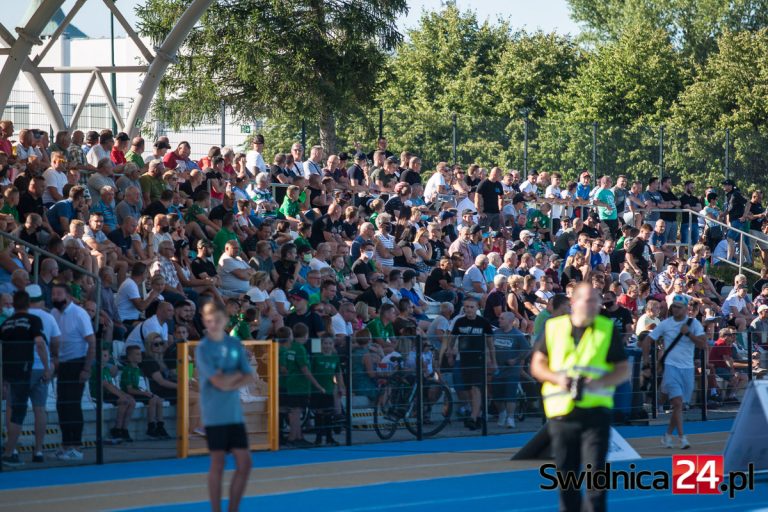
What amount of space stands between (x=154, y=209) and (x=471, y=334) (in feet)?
15.9

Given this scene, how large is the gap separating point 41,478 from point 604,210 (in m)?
17.8

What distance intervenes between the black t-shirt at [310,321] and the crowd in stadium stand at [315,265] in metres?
0.02

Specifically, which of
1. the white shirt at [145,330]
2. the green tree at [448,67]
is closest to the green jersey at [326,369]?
the white shirt at [145,330]

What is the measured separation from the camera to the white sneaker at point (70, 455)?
1505 centimetres

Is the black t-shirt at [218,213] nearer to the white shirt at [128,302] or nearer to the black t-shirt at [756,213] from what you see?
the white shirt at [128,302]

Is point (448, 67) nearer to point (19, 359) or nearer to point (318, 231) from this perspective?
point (318, 231)

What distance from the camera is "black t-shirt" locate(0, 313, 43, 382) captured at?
47.8 feet

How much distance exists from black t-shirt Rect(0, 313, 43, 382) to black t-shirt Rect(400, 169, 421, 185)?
1230 cm


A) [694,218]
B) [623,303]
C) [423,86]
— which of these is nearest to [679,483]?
[623,303]

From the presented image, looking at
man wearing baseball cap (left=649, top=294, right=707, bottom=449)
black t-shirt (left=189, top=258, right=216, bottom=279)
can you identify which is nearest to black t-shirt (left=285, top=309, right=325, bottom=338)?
black t-shirt (left=189, top=258, right=216, bottom=279)

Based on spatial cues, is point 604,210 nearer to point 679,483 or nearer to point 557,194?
point 557,194

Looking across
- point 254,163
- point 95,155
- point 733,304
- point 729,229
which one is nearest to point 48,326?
point 95,155

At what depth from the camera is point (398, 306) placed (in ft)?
65.1

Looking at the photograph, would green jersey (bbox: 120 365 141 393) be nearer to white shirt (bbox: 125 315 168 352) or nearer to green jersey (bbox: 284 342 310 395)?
white shirt (bbox: 125 315 168 352)
